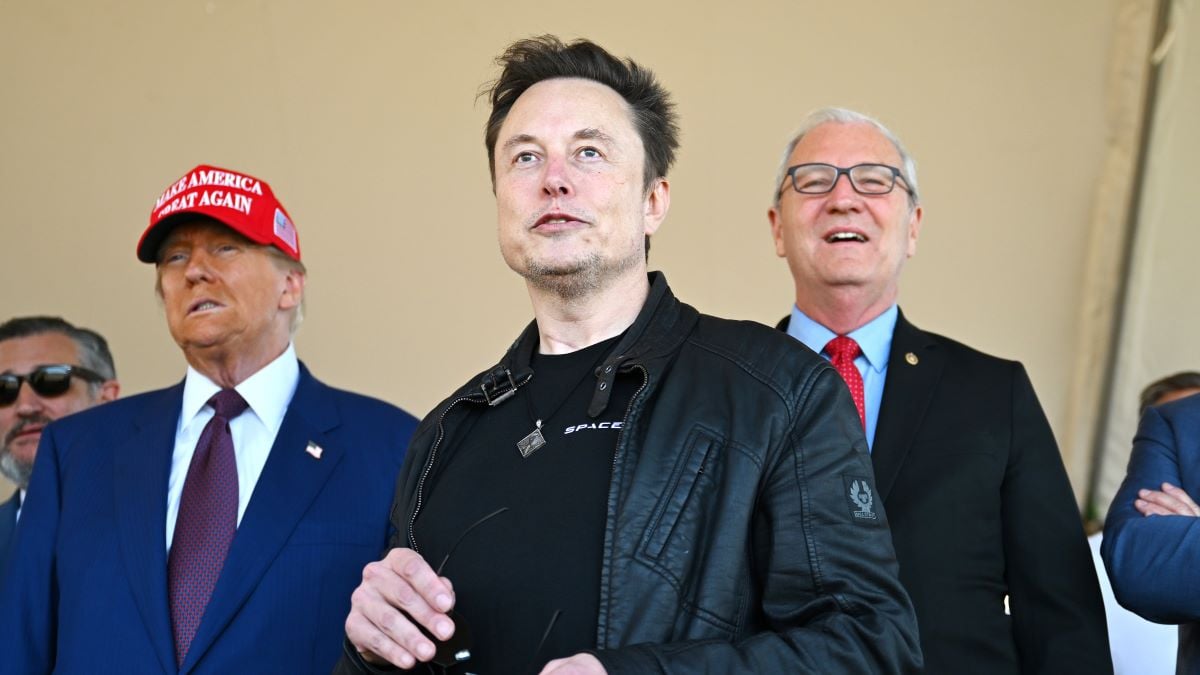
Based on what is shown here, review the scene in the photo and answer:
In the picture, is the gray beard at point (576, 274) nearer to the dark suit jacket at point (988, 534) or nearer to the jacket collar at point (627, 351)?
the jacket collar at point (627, 351)

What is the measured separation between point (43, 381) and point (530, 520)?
252 cm

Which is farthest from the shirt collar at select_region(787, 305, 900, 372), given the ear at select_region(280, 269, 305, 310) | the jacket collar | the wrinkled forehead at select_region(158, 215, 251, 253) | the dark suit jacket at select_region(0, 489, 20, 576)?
the dark suit jacket at select_region(0, 489, 20, 576)

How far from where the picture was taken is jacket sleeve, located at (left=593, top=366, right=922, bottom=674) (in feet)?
5.57

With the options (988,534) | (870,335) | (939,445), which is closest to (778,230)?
(870,335)

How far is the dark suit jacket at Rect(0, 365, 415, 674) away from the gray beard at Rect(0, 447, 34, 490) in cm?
99

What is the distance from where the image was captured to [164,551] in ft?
8.82

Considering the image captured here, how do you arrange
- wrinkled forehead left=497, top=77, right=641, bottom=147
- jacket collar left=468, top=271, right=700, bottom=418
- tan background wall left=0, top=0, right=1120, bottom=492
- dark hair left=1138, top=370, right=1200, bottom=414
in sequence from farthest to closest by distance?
tan background wall left=0, top=0, right=1120, bottom=492 → dark hair left=1138, top=370, right=1200, bottom=414 → wrinkled forehead left=497, top=77, right=641, bottom=147 → jacket collar left=468, top=271, right=700, bottom=418

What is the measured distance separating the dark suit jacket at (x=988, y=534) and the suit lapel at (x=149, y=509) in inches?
53.7

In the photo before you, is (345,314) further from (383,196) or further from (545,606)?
(545,606)

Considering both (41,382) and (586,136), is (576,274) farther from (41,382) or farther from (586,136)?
(41,382)

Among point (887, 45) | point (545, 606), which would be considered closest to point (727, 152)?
point (887, 45)

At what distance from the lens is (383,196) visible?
4.87 meters

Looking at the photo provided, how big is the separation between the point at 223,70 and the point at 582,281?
3126 mm

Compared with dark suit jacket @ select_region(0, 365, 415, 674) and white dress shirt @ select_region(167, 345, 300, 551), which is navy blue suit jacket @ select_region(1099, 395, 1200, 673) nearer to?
dark suit jacket @ select_region(0, 365, 415, 674)
